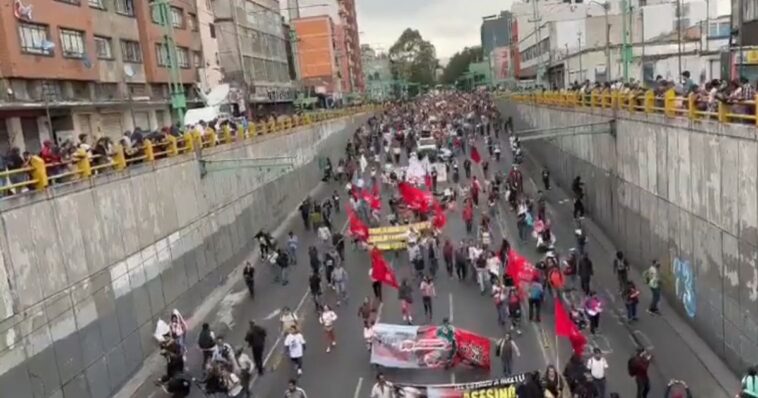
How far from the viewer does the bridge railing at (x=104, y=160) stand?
17.1 meters

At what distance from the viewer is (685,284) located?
19.6m

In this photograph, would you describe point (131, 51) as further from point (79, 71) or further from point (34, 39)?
point (34, 39)

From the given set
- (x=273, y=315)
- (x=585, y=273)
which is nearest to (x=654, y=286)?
(x=585, y=273)

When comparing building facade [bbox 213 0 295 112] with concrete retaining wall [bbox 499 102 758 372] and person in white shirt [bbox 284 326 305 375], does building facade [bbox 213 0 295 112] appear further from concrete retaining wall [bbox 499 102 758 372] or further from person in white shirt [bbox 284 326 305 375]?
person in white shirt [bbox 284 326 305 375]

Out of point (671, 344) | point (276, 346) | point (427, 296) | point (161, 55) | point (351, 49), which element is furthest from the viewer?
point (351, 49)

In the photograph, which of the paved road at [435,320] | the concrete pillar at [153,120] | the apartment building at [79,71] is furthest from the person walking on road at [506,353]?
the concrete pillar at [153,120]

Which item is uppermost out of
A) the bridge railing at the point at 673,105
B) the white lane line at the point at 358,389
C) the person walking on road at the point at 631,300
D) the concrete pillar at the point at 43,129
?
the concrete pillar at the point at 43,129

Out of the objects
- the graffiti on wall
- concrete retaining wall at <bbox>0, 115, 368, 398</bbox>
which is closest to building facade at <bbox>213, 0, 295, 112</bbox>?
concrete retaining wall at <bbox>0, 115, 368, 398</bbox>

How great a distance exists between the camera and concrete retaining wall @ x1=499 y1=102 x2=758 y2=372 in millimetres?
15547

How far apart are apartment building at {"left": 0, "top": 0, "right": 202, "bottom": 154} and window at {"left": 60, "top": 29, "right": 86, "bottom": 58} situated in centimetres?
5

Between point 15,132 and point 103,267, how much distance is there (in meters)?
18.6

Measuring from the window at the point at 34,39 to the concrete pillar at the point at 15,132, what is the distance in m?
3.13

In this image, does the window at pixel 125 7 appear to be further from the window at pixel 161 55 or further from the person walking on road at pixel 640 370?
the person walking on road at pixel 640 370

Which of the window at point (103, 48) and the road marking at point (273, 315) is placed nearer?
the road marking at point (273, 315)
